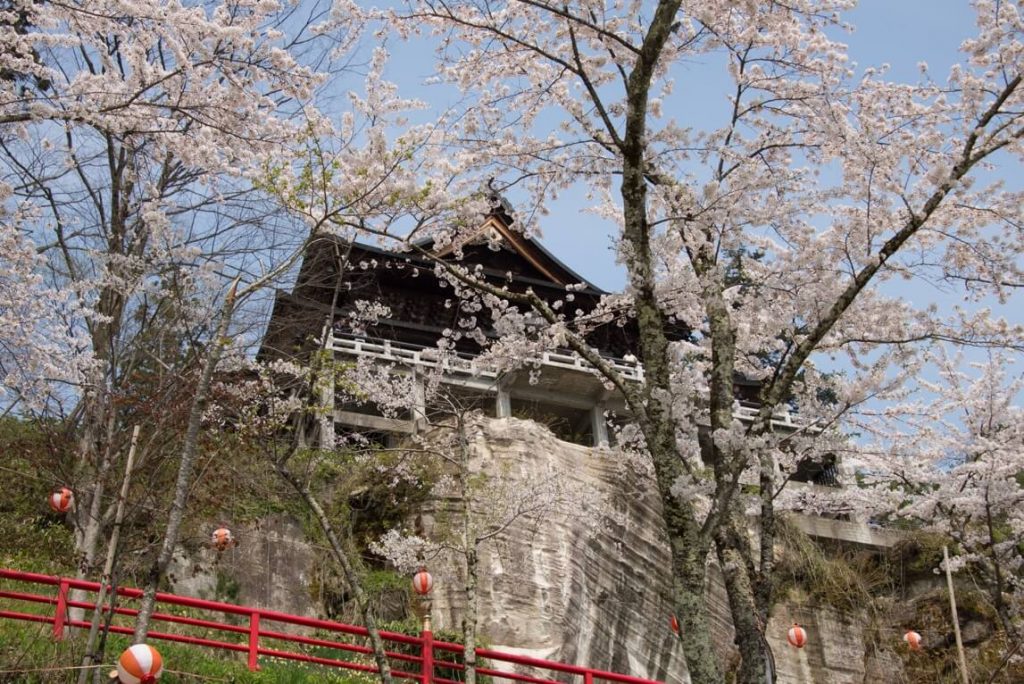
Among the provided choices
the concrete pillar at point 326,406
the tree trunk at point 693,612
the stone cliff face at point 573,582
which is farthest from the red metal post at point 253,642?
the tree trunk at point 693,612

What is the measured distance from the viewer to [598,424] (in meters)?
24.4

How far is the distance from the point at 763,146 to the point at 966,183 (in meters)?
1.75

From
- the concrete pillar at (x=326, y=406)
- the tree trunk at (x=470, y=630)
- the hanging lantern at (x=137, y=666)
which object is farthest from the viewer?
the concrete pillar at (x=326, y=406)

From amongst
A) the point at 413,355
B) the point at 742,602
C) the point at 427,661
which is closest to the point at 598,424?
the point at 413,355

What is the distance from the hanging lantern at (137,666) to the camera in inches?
300

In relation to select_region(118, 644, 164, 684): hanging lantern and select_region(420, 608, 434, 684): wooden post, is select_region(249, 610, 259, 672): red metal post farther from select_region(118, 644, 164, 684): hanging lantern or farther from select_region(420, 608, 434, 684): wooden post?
select_region(118, 644, 164, 684): hanging lantern

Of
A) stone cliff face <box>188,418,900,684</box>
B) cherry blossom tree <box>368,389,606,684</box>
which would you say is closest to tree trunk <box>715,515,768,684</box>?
cherry blossom tree <box>368,389,606,684</box>

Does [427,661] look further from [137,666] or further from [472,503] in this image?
[472,503]

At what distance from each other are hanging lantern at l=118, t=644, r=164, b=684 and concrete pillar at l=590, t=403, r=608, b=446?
17.0 meters

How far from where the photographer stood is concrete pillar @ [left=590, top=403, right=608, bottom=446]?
24.2 m

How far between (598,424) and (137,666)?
57.5ft

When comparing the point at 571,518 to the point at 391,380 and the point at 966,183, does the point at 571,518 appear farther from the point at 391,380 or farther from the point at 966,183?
the point at 966,183

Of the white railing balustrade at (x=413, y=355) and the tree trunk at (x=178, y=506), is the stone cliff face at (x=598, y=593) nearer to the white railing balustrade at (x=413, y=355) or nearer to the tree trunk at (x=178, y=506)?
the white railing balustrade at (x=413, y=355)

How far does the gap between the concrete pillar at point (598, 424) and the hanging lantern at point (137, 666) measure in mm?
16988
